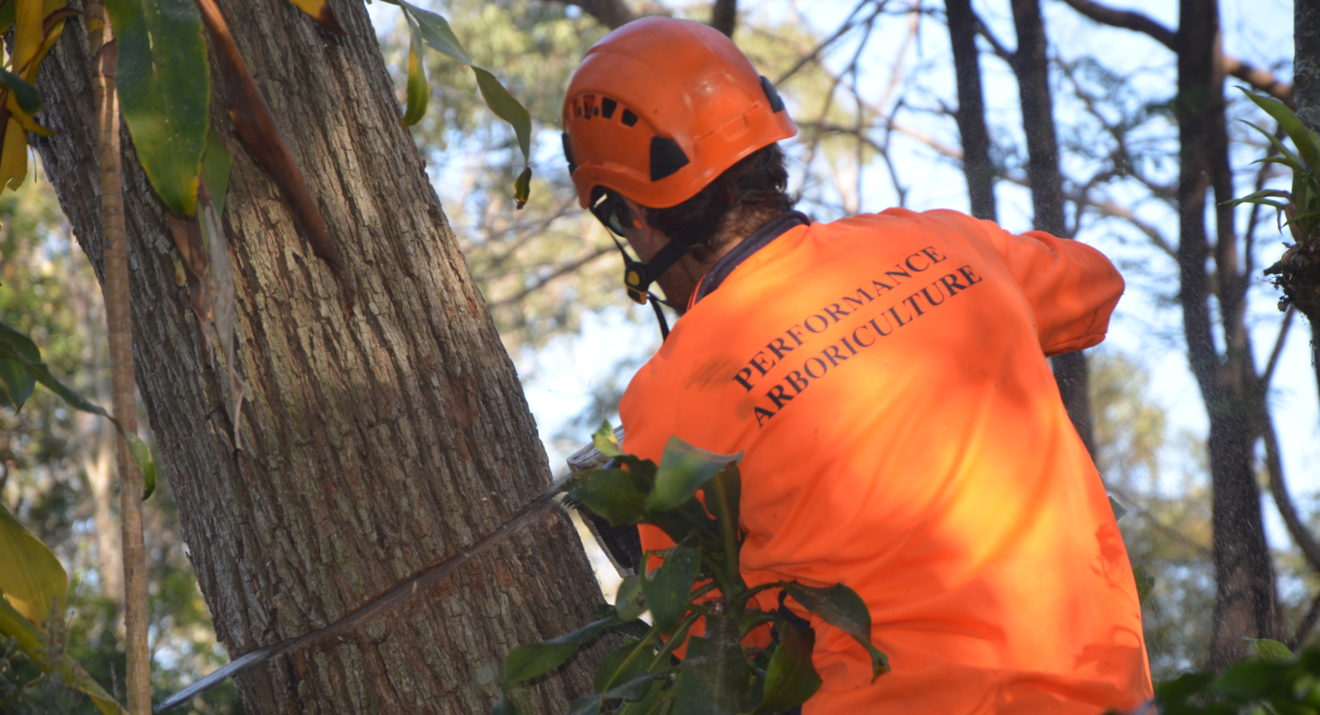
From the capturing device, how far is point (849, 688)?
161cm

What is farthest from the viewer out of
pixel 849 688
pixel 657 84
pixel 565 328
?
pixel 565 328

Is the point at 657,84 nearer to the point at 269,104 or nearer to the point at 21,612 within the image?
the point at 269,104

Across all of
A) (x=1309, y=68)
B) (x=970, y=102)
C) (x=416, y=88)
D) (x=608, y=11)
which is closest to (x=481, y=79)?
(x=416, y=88)

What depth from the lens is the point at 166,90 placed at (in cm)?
150

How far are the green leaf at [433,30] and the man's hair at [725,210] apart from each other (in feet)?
1.57

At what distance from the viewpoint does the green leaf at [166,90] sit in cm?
148

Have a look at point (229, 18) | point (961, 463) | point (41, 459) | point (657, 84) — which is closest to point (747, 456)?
point (961, 463)

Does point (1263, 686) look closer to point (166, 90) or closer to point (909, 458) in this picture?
point (909, 458)

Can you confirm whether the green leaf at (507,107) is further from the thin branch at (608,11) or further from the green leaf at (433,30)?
the thin branch at (608,11)

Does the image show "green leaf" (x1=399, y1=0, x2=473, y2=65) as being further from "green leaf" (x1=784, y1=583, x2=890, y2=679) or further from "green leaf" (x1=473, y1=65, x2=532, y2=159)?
"green leaf" (x1=784, y1=583, x2=890, y2=679)

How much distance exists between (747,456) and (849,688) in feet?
1.20

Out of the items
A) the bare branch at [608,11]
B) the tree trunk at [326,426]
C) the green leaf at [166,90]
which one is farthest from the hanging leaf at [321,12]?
the bare branch at [608,11]

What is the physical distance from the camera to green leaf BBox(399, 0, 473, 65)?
1861mm

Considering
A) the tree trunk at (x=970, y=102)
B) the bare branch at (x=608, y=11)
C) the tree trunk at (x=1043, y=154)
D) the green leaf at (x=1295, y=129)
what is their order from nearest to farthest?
the green leaf at (x=1295, y=129) < the tree trunk at (x=1043, y=154) < the tree trunk at (x=970, y=102) < the bare branch at (x=608, y=11)
